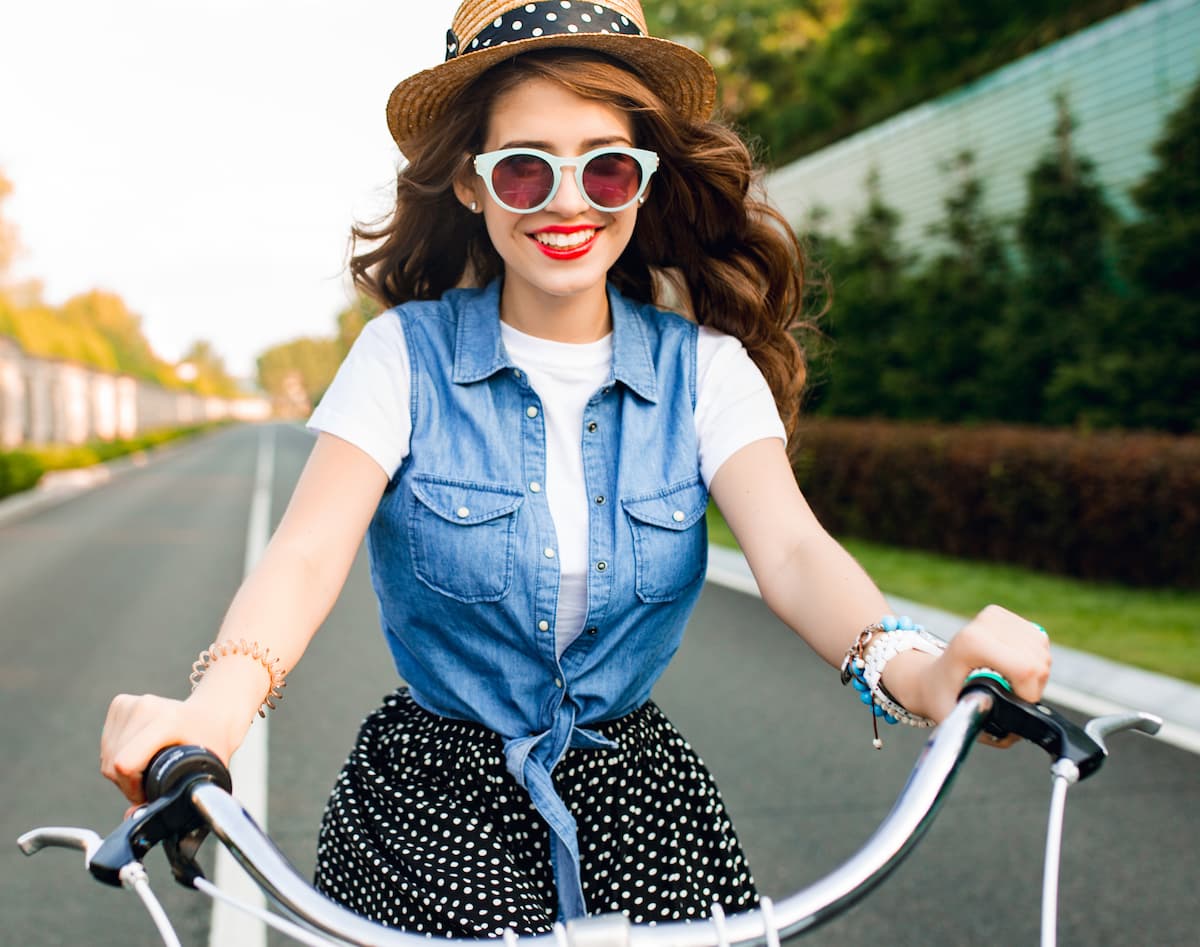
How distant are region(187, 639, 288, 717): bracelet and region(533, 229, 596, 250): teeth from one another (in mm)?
764

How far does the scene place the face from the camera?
1894 millimetres

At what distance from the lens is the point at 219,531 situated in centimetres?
1656

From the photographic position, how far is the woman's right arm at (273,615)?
125 centimetres

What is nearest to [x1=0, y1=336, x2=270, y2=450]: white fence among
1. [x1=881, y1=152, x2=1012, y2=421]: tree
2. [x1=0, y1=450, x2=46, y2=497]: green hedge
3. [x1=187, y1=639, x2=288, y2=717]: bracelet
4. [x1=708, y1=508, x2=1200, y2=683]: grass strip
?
[x1=0, y1=450, x2=46, y2=497]: green hedge

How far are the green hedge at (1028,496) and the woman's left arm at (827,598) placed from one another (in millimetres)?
6424

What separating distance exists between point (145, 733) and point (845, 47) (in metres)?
27.6

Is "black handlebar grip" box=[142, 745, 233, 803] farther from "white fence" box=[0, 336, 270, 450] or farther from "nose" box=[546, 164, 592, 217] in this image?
"white fence" box=[0, 336, 270, 450]

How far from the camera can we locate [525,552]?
6.07 feet

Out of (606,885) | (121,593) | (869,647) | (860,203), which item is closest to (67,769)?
(606,885)

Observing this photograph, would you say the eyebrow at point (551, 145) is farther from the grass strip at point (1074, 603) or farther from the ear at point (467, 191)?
the grass strip at point (1074, 603)

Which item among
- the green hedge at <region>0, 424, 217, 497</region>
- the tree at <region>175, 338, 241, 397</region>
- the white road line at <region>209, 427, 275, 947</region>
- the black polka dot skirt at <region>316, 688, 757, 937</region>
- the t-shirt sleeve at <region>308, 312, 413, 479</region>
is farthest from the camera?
the tree at <region>175, 338, 241, 397</region>

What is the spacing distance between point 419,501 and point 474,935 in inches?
24.6

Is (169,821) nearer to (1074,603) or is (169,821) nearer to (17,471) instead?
(1074,603)

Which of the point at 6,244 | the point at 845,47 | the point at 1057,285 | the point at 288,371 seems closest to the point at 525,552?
the point at 1057,285
